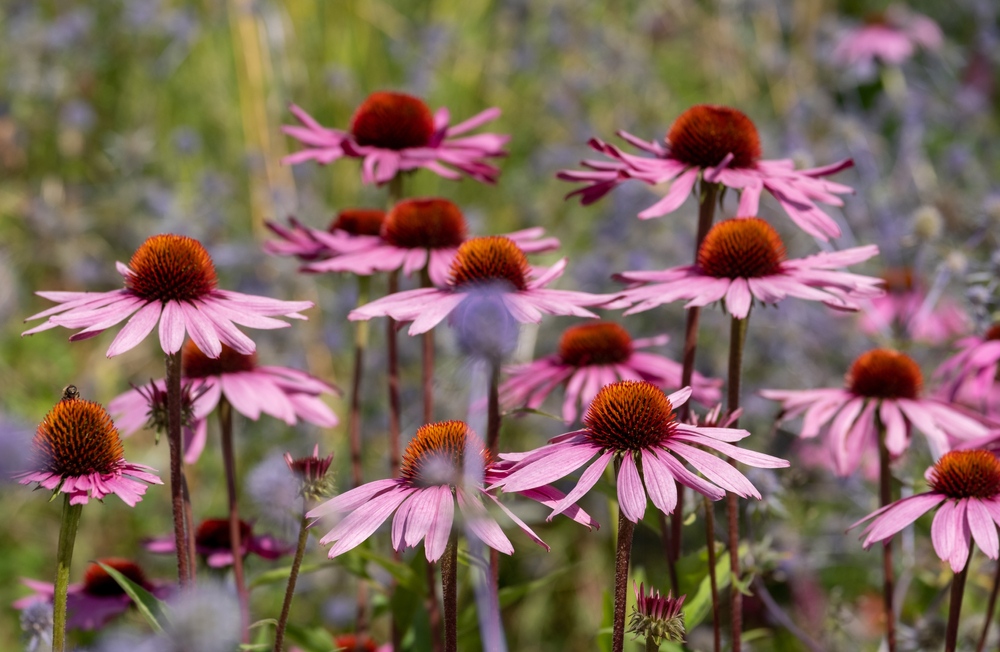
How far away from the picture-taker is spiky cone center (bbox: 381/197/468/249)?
173 centimetres

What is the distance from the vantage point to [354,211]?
200 cm

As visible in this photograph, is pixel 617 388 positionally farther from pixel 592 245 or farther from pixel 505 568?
pixel 592 245

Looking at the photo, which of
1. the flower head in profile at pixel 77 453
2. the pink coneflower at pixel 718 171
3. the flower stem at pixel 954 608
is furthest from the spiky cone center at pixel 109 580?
the flower stem at pixel 954 608

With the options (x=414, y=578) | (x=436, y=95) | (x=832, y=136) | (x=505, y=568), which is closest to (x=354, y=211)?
(x=414, y=578)

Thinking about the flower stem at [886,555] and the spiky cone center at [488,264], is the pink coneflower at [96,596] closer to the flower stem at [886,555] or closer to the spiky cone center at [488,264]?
the spiky cone center at [488,264]

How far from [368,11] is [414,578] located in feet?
13.5

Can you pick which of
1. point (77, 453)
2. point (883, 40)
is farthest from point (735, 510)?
point (883, 40)

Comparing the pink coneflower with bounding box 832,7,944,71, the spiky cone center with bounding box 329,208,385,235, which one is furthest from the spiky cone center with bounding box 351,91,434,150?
the pink coneflower with bounding box 832,7,944,71

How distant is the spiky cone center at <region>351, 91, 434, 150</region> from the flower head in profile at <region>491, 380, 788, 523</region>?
2.93ft

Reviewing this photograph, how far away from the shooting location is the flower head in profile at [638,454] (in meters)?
1.07

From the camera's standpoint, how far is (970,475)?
128cm

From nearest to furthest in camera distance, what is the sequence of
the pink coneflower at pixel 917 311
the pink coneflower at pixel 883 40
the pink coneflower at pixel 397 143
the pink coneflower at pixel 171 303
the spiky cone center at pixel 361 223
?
the pink coneflower at pixel 171 303 → the pink coneflower at pixel 397 143 → the spiky cone center at pixel 361 223 → the pink coneflower at pixel 917 311 → the pink coneflower at pixel 883 40

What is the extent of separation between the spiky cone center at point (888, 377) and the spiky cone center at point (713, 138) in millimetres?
381

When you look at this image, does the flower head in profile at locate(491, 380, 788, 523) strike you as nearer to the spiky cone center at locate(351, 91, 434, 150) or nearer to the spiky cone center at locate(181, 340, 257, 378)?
the spiky cone center at locate(181, 340, 257, 378)
